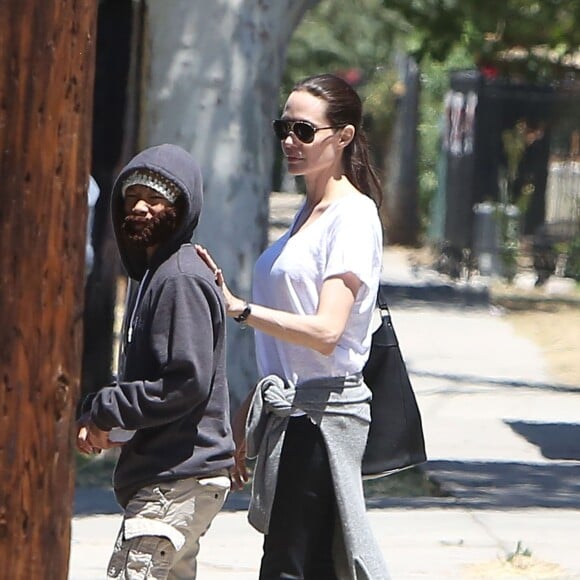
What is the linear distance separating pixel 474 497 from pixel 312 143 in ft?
11.9

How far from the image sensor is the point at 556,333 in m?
15.0

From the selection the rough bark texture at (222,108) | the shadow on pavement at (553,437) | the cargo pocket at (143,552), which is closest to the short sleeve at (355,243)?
the cargo pocket at (143,552)

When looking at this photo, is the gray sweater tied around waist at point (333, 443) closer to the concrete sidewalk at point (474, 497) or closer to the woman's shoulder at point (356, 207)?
the woman's shoulder at point (356, 207)

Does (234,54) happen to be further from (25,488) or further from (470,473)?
(25,488)

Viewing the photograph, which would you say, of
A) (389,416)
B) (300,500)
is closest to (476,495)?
(389,416)

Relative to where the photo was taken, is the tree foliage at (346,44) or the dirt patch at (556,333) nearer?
the dirt patch at (556,333)

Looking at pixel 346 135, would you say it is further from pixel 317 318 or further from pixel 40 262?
pixel 40 262

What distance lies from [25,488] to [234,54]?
17.8ft

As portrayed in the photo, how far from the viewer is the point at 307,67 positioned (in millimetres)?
33594

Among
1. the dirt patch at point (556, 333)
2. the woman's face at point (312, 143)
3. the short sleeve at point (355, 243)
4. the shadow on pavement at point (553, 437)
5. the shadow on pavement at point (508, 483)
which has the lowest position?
the dirt patch at point (556, 333)

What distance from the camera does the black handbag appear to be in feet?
15.4

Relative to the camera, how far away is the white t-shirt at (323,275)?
443 centimetres

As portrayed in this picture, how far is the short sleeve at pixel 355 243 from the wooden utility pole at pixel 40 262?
3.79 feet

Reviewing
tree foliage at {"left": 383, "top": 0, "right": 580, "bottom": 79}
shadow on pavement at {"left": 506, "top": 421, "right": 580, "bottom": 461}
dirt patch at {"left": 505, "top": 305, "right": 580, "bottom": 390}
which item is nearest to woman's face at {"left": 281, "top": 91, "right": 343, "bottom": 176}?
shadow on pavement at {"left": 506, "top": 421, "right": 580, "bottom": 461}
